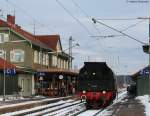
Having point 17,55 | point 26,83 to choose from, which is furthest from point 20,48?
point 26,83

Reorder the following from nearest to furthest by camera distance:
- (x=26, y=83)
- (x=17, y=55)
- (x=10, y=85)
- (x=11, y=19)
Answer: (x=10, y=85)
(x=26, y=83)
(x=17, y=55)
(x=11, y=19)

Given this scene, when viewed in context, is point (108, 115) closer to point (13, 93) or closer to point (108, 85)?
point (108, 85)

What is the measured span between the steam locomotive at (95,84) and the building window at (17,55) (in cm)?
3608

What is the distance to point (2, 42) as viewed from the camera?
68.3 meters

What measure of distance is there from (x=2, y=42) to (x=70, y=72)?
32.6ft

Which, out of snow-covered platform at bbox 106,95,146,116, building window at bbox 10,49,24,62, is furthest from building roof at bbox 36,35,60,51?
snow-covered platform at bbox 106,95,146,116

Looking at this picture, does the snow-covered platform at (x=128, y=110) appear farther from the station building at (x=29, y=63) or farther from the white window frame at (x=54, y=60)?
the white window frame at (x=54, y=60)

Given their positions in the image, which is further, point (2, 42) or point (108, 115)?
point (2, 42)

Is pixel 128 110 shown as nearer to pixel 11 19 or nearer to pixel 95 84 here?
pixel 95 84

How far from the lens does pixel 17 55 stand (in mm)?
72625

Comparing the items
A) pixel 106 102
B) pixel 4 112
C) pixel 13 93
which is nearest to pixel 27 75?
pixel 13 93

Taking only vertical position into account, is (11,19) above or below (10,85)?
above

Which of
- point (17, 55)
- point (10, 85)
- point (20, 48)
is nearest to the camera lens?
point (10, 85)

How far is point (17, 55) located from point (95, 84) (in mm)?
37304
